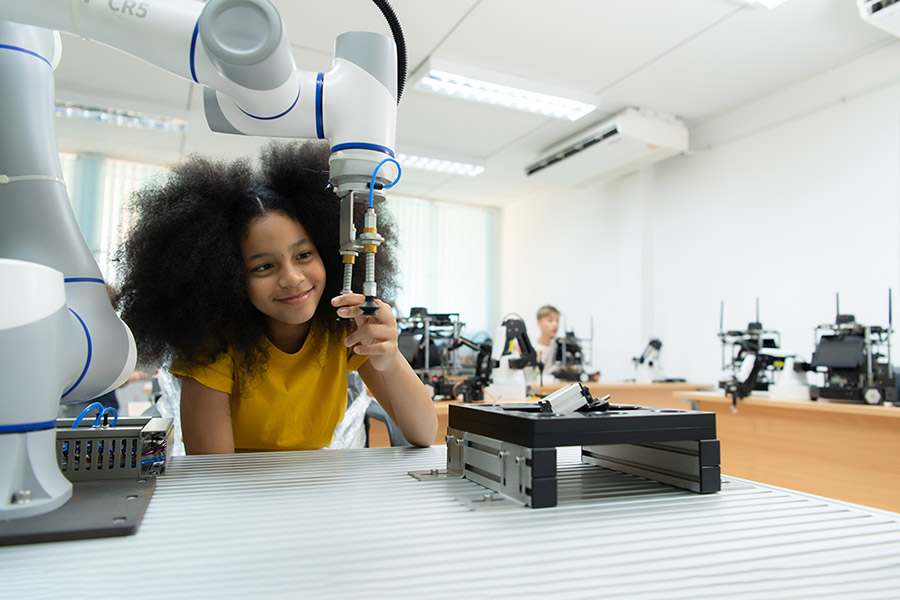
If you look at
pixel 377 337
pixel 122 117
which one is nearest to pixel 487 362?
pixel 377 337

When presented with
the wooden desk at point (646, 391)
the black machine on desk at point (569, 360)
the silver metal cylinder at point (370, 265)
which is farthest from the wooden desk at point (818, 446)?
the silver metal cylinder at point (370, 265)

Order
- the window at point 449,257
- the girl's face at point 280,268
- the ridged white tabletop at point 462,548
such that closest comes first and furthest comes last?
the ridged white tabletop at point 462,548 < the girl's face at point 280,268 < the window at point 449,257

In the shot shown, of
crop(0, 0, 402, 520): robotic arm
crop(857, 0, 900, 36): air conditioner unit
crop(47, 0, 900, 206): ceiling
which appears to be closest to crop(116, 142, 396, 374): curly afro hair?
crop(0, 0, 402, 520): robotic arm

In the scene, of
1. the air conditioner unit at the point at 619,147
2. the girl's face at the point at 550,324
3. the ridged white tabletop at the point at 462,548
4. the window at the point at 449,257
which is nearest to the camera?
the ridged white tabletop at the point at 462,548

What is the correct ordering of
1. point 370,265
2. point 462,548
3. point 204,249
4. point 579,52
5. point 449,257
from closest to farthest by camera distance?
point 462,548 < point 370,265 < point 204,249 < point 579,52 < point 449,257

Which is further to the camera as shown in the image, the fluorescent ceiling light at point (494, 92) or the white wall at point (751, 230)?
the fluorescent ceiling light at point (494, 92)

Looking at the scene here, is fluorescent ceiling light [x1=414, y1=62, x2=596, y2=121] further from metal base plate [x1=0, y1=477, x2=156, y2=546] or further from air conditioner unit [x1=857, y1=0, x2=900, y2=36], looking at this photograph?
metal base plate [x1=0, y1=477, x2=156, y2=546]

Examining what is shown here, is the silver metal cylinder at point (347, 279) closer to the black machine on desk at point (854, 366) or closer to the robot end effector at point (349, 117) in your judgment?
the robot end effector at point (349, 117)

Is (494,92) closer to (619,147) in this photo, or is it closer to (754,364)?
(619,147)

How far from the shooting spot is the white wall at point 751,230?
3.50m

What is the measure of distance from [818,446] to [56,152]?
3130mm

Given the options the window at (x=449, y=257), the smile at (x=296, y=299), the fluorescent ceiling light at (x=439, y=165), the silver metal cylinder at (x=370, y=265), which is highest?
the fluorescent ceiling light at (x=439, y=165)

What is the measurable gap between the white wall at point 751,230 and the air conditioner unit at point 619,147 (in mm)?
298

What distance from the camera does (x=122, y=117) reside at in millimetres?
4465
